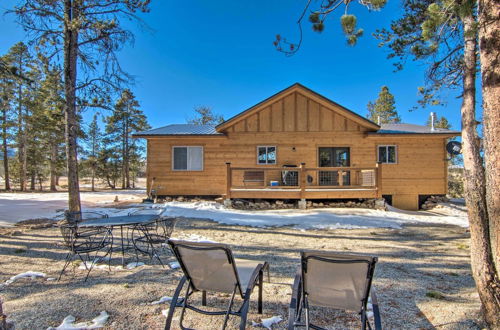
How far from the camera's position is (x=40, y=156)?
77.8 ft

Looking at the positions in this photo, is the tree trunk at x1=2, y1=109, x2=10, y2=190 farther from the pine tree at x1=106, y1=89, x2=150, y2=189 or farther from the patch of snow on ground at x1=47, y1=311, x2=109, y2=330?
the patch of snow on ground at x1=47, y1=311, x2=109, y2=330

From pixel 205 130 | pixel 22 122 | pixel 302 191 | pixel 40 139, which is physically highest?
pixel 22 122

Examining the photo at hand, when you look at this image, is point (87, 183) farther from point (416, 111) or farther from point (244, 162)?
point (416, 111)

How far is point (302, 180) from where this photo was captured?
10.5 meters

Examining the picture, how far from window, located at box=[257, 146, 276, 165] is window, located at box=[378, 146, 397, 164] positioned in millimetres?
5020

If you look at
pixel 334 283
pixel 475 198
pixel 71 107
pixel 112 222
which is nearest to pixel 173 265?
pixel 112 222

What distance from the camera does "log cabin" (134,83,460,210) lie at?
12.0 m

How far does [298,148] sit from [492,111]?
981 cm

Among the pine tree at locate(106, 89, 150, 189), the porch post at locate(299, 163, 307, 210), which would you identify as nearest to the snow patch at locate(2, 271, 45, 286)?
the porch post at locate(299, 163, 307, 210)

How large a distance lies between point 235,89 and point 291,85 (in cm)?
2111

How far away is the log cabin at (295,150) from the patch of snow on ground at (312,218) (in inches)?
81.3

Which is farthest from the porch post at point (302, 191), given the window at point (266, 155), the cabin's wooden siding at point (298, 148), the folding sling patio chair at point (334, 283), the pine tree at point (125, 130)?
the pine tree at point (125, 130)

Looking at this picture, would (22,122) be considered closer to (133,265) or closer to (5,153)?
(5,153)

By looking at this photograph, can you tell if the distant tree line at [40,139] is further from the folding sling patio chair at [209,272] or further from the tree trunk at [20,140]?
the folding sling patio chair at [209,272]
